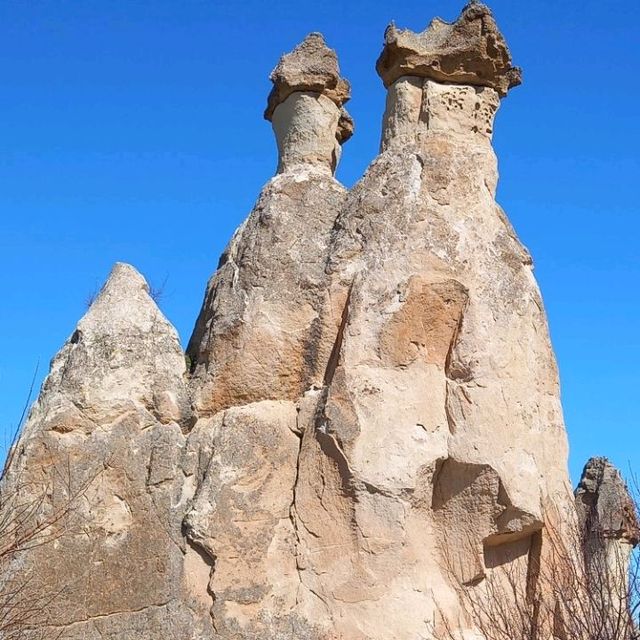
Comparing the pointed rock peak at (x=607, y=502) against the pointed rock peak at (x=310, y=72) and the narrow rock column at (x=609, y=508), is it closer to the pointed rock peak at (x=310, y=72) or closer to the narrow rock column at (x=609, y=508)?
the narrow rock column at (x=609, y=508)

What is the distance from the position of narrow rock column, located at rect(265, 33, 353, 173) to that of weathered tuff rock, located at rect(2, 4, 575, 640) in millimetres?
1028

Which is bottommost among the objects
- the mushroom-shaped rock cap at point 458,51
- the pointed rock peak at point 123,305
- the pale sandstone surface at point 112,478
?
the pale sandstone surface at point 112,478

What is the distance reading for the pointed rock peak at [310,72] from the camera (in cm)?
1280

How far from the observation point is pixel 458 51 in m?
12.0

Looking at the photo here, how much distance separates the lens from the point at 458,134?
1187 centimetres

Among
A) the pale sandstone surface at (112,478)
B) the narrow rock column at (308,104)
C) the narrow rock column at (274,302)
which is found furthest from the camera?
the narrow rock column at (308,104)

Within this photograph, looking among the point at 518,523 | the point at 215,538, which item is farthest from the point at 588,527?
the point at 215,538

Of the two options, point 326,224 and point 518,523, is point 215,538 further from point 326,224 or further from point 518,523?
point 326,224

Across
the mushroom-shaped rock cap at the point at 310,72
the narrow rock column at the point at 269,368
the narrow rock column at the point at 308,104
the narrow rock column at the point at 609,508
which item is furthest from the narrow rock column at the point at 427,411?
the narrow rock column at the point at 609,508

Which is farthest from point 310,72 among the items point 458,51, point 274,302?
point 274,302

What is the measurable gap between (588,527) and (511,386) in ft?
10.8

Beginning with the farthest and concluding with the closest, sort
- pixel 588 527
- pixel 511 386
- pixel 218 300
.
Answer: pixel 588 527 < pixel 218 300 < pixel 511 386

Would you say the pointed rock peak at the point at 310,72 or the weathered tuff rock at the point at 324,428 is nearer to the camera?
the weathered tuff rock at the point at 324,428

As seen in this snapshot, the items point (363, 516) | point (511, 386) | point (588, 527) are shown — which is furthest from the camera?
point (588, 527)
